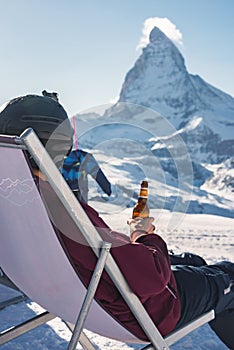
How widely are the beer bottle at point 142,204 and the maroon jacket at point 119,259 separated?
23cm

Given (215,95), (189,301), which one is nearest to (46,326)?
(189,301)

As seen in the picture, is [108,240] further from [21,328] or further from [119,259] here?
[21,328]

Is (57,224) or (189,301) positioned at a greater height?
(57,224)

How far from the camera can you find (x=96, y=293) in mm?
1384

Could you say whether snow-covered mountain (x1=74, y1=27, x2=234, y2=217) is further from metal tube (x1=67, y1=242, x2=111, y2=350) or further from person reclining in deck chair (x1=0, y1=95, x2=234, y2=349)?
metal tube (x1=67, y1=242, x2=111, y2=350)

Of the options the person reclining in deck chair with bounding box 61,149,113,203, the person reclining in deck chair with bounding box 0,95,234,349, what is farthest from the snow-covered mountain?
the person reclining in deck chair with bounding box 0,95,234,349

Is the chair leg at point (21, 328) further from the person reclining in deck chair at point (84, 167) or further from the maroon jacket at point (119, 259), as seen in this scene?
the person reclining in deck chair at point (84, 167)

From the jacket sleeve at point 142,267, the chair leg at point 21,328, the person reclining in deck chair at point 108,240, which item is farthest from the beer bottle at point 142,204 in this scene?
the chair leg at point 21,328

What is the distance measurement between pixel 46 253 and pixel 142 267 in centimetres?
29

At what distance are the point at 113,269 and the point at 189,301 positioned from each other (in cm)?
50

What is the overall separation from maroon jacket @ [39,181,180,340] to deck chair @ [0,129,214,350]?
0.09 feet

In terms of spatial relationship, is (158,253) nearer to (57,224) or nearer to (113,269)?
(113,269)

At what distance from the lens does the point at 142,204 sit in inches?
67.4

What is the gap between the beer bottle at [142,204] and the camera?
1.62m
